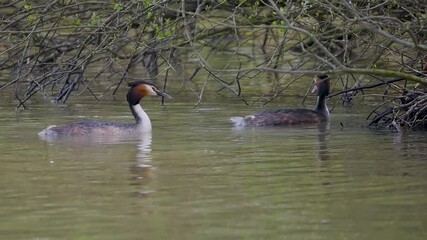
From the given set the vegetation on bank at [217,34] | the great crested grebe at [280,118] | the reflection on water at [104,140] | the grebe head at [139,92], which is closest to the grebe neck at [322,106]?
the great crested grebe at [280,118]

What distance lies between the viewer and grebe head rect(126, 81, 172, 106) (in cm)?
1465

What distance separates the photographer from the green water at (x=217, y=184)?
754cm

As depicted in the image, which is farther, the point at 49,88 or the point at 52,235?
the point at 49,88

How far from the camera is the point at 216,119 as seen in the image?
1470 cm

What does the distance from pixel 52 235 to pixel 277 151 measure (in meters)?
4.43

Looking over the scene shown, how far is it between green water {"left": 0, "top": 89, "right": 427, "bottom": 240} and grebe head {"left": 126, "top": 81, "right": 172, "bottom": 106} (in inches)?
27.9

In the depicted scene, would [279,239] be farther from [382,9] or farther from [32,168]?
[382,9]

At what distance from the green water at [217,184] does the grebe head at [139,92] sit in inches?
27.9

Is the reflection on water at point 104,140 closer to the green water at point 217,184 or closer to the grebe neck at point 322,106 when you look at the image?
the green water at point 217,184

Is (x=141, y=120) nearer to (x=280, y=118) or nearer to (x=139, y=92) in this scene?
(x=139, y=92)

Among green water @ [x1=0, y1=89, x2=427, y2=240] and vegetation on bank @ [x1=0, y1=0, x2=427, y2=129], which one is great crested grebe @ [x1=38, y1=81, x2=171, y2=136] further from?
vegetation on bank @ [x1=0, y1=0, x2=427, y2=129]

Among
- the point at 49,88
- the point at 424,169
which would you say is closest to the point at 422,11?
the point at 424,169

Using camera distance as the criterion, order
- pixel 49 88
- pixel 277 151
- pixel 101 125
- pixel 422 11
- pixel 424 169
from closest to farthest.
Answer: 1. pixel 424 169
2. pixel 277 151
3. pixel 422 11
4. pixel 101 125
5. pixel 49 88

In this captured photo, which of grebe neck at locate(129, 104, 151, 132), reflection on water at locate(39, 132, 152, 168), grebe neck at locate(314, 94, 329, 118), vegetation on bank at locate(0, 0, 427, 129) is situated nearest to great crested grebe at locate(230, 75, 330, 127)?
grebe neck at locate(314, 94, 329, 118)
